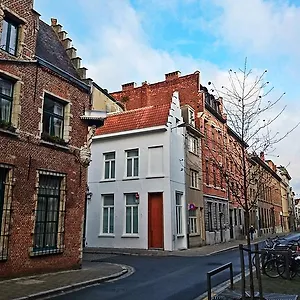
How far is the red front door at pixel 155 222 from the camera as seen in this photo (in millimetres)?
22344

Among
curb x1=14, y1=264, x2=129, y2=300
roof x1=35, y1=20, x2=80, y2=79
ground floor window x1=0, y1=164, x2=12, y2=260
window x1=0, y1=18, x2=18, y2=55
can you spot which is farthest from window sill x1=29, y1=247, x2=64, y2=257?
roof x1=35, y1=20, x2=80, y2=79

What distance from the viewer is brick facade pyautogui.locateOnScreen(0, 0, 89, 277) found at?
36.9 feet

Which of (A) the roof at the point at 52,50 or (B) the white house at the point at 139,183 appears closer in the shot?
(A) the roof at the point at 52,50

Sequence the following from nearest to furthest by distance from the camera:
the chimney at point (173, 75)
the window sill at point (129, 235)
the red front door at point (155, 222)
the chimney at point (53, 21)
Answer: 1. the chimney at point (53, 21)
2. the red front door at point (155, 222)
3. the window sill at point (129, 235)
4. the chimney at point (173, 75)

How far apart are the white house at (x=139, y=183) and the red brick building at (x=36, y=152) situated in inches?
362

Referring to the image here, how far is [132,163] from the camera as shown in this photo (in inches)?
961

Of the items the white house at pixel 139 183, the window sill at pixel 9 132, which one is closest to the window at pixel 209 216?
the white house at pixel 139 183

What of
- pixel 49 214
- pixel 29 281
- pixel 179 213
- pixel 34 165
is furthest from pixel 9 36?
pixel 179 213

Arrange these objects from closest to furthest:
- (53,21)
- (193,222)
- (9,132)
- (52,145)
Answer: (9,132)
(52,145)
(53,21)
(193,222)

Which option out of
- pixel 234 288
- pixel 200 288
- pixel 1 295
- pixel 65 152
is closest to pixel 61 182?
pixel 65 152

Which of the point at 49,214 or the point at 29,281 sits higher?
the point at 49,214

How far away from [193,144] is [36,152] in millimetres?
Result: 17183

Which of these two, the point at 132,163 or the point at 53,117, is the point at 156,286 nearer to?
the point at 53,117

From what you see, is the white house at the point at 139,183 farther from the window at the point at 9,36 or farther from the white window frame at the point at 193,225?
the window at the point at 9,36
